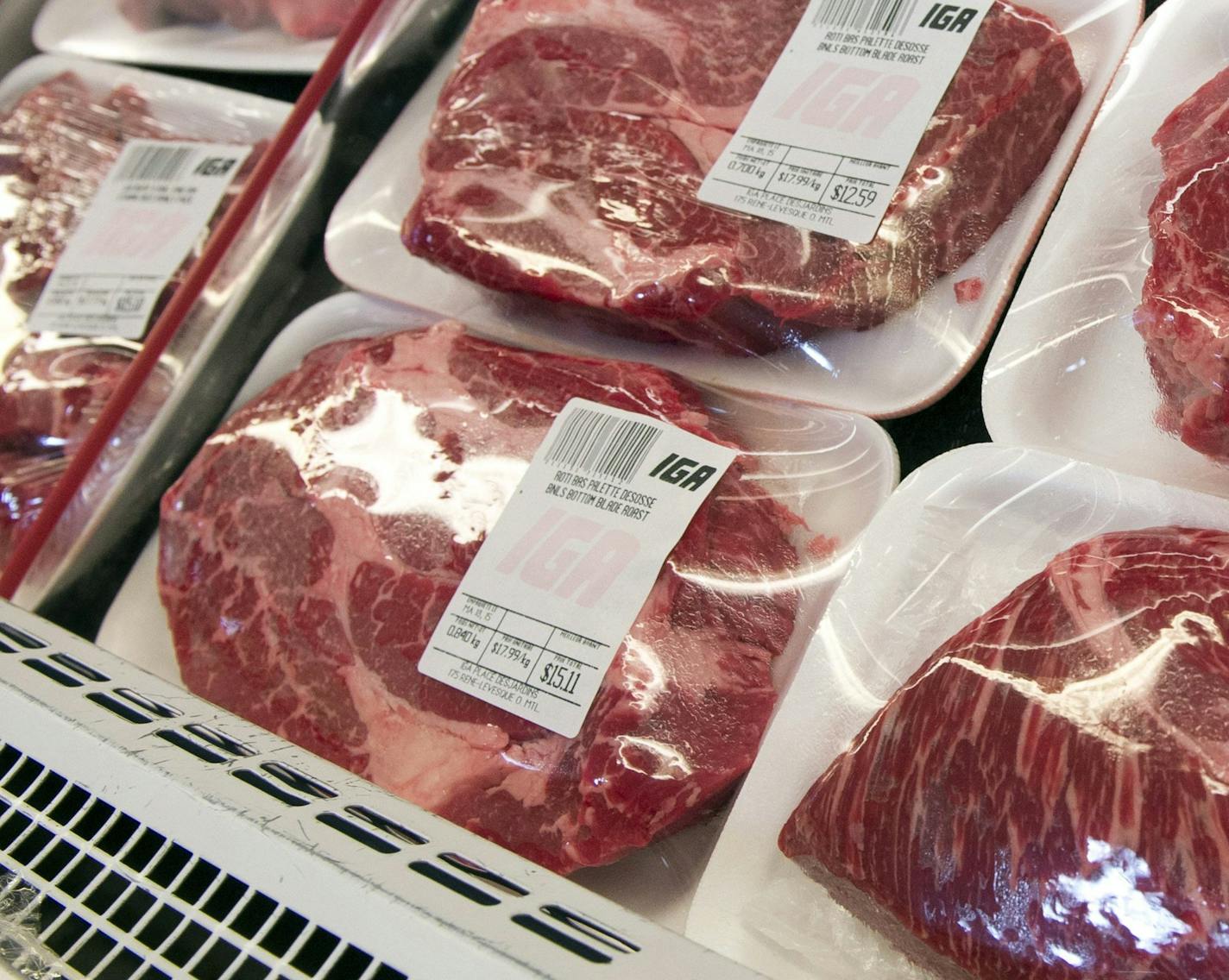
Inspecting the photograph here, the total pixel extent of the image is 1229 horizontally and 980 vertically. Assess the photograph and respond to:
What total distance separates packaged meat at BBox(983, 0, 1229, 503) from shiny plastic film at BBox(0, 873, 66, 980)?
1.07m

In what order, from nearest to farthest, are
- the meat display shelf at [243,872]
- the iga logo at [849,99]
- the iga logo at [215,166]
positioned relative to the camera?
the meat display shelf at [243,872] → the iga logo at [849,99] → the iga logo at [215,166]

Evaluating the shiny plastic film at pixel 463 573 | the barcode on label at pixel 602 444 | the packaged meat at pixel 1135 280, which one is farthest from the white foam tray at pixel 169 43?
the packaged meat at pixel 1135 280

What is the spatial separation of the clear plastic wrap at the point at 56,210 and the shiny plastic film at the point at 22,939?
117cm

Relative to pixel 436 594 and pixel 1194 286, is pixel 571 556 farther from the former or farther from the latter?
pixel 1194 286

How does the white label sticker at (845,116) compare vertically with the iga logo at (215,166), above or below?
above

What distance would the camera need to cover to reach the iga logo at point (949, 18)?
152 centimetres

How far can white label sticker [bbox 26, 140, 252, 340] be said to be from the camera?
203cm

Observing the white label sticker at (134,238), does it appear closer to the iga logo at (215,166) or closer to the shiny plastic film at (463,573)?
the iga logo at (215,166)

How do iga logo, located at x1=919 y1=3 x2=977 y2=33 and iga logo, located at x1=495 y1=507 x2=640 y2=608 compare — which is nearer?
iga logo, located at x1=495 y1=507 x2=640 y2=608

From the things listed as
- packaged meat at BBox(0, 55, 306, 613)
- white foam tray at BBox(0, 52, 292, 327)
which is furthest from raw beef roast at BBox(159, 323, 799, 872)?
white foam tray at BBox(0, 52, 292, 327)

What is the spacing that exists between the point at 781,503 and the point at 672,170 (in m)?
0.51

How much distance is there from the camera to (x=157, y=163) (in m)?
2.19

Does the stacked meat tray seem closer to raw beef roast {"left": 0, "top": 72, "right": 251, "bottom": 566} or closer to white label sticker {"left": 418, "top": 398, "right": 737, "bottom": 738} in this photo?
white label sticker {"left": 418, "top": 398, "right": 737, "bottom": 738}

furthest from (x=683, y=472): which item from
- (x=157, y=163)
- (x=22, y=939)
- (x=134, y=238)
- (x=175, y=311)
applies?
(x=157, y=163)
